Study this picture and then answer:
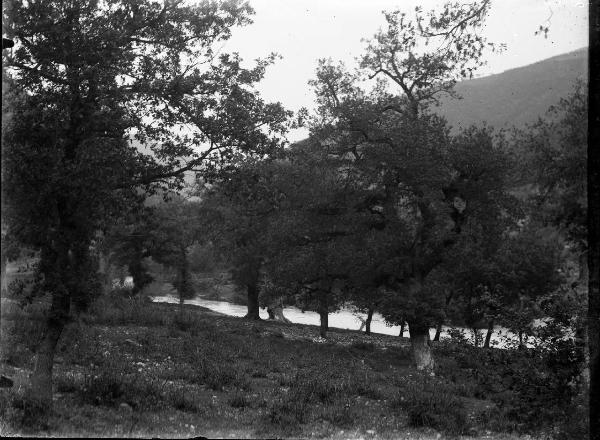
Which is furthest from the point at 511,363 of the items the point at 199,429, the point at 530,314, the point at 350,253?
the point at 350,253

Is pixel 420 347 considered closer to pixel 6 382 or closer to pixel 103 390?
pixel 103 390

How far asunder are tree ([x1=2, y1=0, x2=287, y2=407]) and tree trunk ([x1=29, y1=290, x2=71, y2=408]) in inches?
0.9

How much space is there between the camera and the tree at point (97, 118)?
10.4 metres

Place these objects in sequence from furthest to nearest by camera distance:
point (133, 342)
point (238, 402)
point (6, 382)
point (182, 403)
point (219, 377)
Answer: point (133, 342)
point (219, 377)
point (238, 402)
point (182, 403)
point (6, 382)

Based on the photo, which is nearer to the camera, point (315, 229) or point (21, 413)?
point (21, 413)

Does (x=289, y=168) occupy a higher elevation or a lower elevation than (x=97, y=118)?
higher

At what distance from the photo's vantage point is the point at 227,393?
585 inches

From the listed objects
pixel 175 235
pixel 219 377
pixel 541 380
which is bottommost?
pixel 219 377

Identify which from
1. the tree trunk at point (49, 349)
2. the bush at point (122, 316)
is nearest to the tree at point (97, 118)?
the tree trunk at point (49, 349)

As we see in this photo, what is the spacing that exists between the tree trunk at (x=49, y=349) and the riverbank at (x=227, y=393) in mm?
366

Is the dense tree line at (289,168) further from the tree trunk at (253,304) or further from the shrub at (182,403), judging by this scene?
the tree trunk at (253,304)

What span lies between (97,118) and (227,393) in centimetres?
792

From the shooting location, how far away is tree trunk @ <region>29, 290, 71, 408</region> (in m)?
10.7

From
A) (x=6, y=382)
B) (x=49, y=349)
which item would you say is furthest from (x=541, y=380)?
(x=6, y=382)
